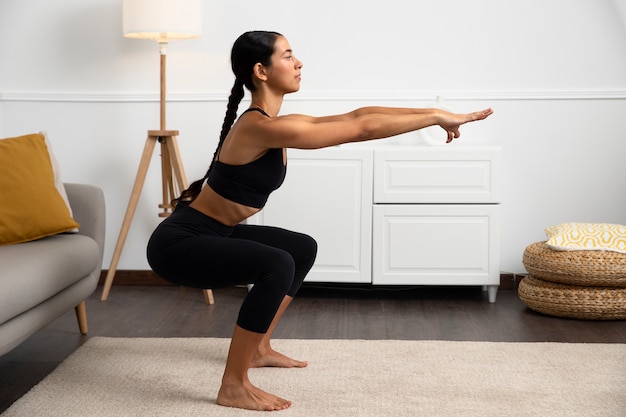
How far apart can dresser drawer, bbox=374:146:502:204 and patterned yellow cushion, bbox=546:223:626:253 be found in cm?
35

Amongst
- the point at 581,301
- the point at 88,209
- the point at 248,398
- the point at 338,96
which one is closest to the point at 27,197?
the point at 88,209

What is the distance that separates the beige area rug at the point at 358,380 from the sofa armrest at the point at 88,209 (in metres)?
0.41

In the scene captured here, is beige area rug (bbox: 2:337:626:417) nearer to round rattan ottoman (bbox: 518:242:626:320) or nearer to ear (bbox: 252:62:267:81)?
round rattan ottoman (bbox: 518:242:626:320)

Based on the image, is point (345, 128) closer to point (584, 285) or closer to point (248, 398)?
point (248, 398)

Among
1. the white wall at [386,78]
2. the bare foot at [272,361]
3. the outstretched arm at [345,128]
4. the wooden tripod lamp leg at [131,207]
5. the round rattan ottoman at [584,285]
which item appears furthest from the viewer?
the white wall at [386,78]

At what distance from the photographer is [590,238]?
3648 mm

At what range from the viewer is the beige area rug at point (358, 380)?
243cm

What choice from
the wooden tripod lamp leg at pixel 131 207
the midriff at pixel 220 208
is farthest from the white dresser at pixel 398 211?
the midriff at pixel 220 208

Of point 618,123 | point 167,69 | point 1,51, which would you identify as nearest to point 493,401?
point 618,123

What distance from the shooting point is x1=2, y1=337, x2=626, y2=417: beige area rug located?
2.43m

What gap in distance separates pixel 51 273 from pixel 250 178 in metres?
0.73

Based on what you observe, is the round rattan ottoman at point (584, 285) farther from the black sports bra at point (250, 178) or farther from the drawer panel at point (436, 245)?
the black sports bra at point (250, 178)

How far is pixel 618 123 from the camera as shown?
4246mm

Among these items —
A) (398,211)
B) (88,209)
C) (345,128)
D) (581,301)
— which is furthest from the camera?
(398,211)
